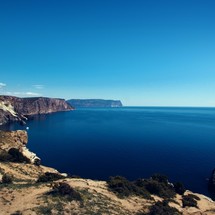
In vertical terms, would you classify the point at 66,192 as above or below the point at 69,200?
above

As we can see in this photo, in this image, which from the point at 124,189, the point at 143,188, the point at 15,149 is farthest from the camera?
the point at 15,149

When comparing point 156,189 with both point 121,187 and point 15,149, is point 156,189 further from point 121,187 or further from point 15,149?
point 15,149

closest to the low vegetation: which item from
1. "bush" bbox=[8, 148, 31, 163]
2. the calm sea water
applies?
the calm sea water

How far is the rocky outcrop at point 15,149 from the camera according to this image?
65.6m

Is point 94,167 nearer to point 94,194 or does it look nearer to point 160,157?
→ point 160,157

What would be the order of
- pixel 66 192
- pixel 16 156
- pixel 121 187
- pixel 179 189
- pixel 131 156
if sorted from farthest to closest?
pixel 131 156 < pixel 16 156 < pixel 179 189 < pixel 121 187 < pixel 66 192

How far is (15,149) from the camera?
69.1 meters

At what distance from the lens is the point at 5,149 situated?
7175cm

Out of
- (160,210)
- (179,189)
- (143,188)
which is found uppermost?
(160,210)

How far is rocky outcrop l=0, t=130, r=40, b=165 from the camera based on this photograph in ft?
215

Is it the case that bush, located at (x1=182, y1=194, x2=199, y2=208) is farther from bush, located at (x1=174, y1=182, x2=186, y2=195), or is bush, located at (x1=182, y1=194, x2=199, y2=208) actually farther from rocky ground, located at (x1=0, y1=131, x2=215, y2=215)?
bush, located at (x1=174, y1=182, x2=186, y2=195)

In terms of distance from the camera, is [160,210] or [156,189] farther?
[156,189]

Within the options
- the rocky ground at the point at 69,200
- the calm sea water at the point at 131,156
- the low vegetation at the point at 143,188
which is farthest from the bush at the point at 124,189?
the calm sea water at the point at 131,156

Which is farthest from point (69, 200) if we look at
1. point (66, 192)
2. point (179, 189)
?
point (179, 189)
